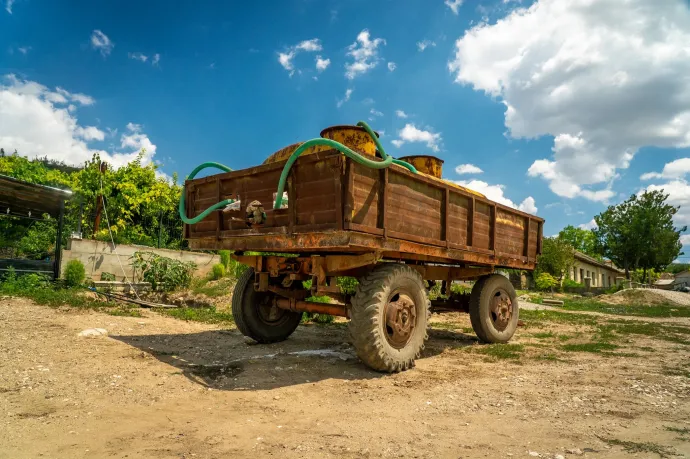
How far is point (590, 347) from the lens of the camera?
694 centimetres

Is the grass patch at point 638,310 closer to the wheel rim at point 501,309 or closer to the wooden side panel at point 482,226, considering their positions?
the wheel rim at point 501,309

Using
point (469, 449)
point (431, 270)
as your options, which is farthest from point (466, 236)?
point (469, 449)

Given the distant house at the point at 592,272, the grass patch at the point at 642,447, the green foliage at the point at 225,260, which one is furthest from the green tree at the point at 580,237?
the grass patch at the point at 642,447

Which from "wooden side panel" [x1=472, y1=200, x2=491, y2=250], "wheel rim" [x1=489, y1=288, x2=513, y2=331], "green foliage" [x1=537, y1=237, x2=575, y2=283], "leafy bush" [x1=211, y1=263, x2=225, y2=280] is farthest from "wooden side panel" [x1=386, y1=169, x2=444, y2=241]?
"green foliage" [x1=537, y1=237, x2=575, y2=283]

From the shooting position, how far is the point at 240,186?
5.16 meters

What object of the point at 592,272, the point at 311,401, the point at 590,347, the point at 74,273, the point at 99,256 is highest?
the point at 592,272

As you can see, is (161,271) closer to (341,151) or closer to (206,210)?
(206,210)

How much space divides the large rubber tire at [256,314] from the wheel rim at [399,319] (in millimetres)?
2199

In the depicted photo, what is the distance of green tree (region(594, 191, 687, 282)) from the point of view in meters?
44.3

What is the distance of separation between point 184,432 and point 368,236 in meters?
2.37

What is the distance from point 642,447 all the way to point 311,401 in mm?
2441

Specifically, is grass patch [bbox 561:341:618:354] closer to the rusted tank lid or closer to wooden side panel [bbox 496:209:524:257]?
wooden side panel [bbox 496:209:524:257]

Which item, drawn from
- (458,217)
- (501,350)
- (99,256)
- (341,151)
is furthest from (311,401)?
(99,256)

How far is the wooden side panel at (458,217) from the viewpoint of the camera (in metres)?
5.75
